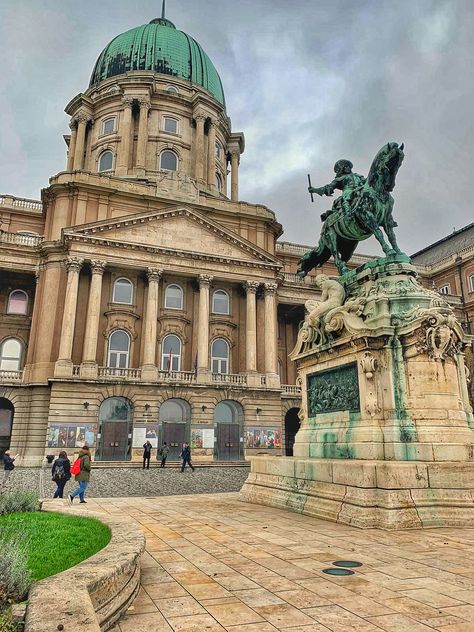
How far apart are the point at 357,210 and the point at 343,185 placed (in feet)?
4.40

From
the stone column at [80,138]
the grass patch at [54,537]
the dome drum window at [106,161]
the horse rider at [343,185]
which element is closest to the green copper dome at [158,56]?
the stone column at [80,138]

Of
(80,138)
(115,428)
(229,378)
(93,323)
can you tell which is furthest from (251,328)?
(80,138)

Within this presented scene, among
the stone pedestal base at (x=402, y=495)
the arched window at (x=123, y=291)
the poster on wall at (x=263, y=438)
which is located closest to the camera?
the stone pedestal base at (x=402, y=495)

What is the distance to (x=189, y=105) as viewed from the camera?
55.6 m

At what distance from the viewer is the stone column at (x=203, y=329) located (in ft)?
121

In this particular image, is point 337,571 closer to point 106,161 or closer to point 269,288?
point 269,288

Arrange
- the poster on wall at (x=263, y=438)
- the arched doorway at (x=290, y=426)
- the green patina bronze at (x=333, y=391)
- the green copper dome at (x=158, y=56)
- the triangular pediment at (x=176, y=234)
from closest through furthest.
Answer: the green patina bronze at (x=333, y=391) → the poster on wall at (x=263, y=438) → the triangular pediment at (x=176, y=234) → the arched doorway at (x=290, y=426) → the green copper dome at (x=158, y=56)

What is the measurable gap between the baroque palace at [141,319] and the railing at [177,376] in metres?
0.11

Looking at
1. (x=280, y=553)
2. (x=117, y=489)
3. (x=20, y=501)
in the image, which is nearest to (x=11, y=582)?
(x=280, y=553)

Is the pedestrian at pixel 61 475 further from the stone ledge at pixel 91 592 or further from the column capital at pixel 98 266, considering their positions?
the column capital at pixel 98 266

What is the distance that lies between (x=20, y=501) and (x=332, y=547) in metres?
5.03

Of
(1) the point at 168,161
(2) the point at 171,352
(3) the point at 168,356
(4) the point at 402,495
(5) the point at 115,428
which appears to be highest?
(1) the point at 168,161

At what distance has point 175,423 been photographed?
116ft

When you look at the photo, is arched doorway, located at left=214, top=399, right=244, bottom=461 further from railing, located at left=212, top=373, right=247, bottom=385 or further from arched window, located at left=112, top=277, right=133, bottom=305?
arched window, located at left=112, top=277, right=133, bottom=305
